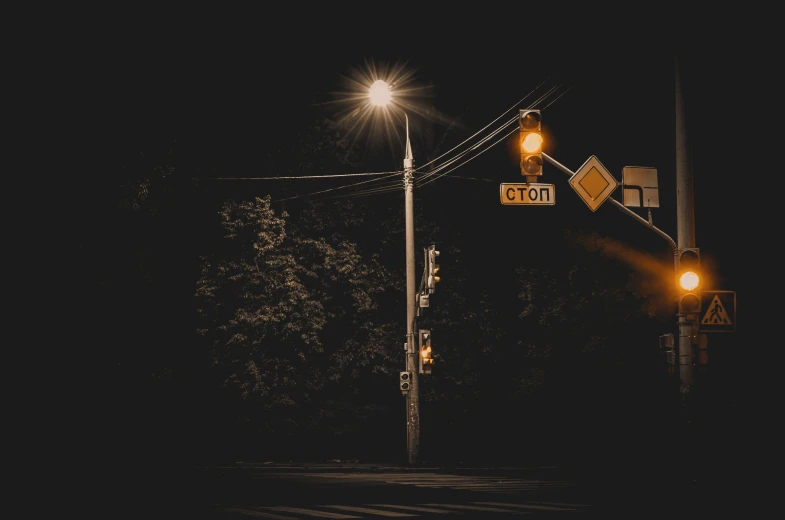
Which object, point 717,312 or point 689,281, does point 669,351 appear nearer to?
point 717,312

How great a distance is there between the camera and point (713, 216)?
28.7m

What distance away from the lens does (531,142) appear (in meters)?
14.6

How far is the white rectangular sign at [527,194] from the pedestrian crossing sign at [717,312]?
2967 millimetres

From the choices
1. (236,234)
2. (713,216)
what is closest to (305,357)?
(236,234)

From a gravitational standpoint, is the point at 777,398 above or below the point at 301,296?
below

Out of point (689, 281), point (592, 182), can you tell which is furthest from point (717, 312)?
point (592, 182)

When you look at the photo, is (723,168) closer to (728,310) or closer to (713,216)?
(713,216)

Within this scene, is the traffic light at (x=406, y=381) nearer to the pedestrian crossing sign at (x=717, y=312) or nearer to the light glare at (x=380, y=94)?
the light glare at (x=380, y=94)

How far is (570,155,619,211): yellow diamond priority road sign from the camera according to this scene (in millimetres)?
15977

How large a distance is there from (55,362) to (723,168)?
Answer: 69.9ft

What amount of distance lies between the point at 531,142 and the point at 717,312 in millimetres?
4016

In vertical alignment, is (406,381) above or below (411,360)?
below

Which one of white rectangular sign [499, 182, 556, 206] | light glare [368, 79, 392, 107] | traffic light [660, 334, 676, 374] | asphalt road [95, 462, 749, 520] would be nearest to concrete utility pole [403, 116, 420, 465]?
light glare [368, 79, 392, 107]

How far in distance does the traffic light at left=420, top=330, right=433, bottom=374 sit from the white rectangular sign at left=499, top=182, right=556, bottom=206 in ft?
36.7
